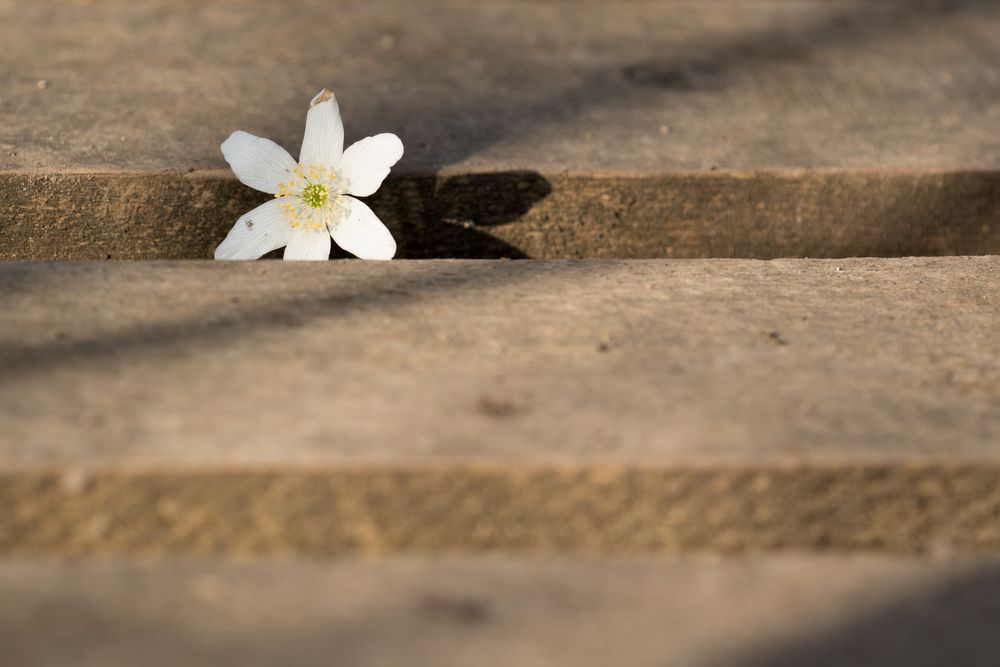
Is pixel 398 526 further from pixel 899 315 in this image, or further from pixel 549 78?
pixel 549 78

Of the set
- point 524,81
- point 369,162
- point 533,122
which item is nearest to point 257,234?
point 369,162

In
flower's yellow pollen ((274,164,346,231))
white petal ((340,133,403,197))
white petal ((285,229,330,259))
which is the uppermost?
white petal ((340,133,403,197))

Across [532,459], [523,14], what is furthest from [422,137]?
[532,459]

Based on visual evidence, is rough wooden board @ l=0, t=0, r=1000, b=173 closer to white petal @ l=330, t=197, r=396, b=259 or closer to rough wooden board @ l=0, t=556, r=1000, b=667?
white petal @ l=330, t=197, r=396, b=259

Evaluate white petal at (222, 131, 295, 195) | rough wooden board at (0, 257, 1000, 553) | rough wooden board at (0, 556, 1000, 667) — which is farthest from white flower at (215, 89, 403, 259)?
rough wooden board at (0, 556, 1000, 667)

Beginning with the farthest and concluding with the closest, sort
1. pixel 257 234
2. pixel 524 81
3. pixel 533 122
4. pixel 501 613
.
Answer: pixel 524 81 < pixel 533 122 < pixel 257 234 < pixel 501 613

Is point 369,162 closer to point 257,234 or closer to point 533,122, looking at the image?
point 257,234

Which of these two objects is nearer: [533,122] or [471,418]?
[471,418]
